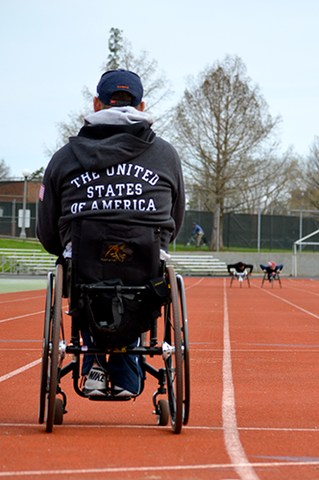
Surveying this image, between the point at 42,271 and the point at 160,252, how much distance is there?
→ 2877 cm

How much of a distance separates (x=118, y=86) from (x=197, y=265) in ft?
107

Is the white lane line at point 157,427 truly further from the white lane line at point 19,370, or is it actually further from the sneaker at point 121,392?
the white lane line at point 19,370

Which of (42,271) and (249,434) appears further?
(42,271)

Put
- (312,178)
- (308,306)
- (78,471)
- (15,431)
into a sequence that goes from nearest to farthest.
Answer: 1. (78,471)
2. (15,431)
3. (308,306)
4. (312,178)

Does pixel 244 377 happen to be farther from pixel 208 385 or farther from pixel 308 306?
pixel 308 306

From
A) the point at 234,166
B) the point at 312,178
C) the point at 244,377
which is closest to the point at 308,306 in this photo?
the point at 244,377

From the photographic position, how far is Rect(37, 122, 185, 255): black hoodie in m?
3.40

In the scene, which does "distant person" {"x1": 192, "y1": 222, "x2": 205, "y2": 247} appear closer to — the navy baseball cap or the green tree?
the green tree

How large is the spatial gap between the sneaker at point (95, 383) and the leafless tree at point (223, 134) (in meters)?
37.9

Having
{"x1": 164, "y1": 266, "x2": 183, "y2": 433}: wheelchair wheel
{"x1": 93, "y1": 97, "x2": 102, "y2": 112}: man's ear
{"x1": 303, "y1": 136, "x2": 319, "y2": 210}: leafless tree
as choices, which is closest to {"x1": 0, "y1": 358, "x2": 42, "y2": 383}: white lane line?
{"x1": 164, "y1": 266, "x2": 183, "y2": 433}: wheelchair wheel

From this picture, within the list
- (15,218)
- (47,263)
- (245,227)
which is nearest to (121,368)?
(47,263)

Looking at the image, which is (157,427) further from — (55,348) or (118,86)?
(118,86)

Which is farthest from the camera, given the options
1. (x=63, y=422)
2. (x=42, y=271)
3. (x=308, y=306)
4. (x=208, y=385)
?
(x=42, y=271)

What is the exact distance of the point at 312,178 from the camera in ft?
197
